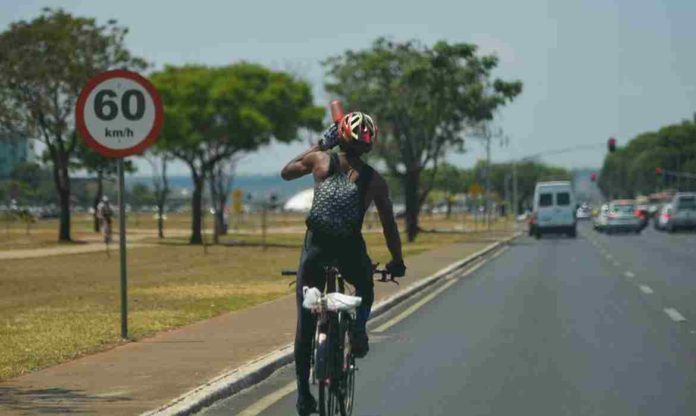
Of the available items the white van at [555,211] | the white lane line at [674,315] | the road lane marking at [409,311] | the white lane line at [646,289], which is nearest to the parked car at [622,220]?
the white van at [555,211]

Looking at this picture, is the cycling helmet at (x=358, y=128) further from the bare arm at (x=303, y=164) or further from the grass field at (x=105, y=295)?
the grass field at (x=105, y=295)

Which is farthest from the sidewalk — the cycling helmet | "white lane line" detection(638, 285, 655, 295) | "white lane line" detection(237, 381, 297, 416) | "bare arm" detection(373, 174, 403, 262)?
"white lane line" detection(638, 285, 655, 295)

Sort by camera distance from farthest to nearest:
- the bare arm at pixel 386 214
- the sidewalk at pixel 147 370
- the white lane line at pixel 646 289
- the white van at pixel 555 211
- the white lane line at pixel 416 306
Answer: the white van at pixel 555 211, the white lane line at pixel 646 289, the white lane line at pixel 416 306, the sidewalk at pixel 147 370, the bare arm at pixel 386 214

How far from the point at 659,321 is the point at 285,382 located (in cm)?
705

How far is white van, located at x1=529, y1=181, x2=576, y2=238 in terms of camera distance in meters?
65.4

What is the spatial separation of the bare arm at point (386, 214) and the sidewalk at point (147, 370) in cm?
213

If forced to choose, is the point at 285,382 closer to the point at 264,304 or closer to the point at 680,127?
the point at 264,304

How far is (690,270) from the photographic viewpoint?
31.4m

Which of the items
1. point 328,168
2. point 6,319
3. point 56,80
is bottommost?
point 6,319

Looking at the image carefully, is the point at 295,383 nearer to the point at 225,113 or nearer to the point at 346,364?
the point at 346,364

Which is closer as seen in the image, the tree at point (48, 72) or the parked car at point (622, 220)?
the tree at point (48, 72)

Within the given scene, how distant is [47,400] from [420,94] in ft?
177

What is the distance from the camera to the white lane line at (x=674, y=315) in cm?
1805

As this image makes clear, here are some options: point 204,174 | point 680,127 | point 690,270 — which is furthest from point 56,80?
point 680,127
